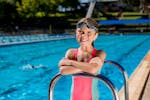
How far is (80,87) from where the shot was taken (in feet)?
7.89

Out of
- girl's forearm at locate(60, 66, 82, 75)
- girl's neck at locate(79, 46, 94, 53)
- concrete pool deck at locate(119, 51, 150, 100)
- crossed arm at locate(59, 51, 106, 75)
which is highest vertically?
girl's neck at locate(79, 46, 94, 53)

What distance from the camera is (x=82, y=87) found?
2404 mm

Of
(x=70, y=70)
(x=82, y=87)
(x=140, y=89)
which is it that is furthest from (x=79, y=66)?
(x=140, y=89)

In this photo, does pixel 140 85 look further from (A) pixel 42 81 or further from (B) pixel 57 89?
(A) pixel 42 81

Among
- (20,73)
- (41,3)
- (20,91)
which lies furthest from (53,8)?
(20,91)

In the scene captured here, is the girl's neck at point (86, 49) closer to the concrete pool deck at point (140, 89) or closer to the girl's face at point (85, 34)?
the girl's face at point (85, 34)

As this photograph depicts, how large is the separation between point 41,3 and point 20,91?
31817 mm

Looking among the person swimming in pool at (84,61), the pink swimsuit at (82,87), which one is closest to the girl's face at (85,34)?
the person swimming in pool at (84,61)

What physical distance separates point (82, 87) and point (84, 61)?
19 centimetres

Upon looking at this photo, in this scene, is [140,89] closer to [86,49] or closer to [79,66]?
[86,49]

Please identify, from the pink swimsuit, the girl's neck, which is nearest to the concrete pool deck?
the pink swimsuit

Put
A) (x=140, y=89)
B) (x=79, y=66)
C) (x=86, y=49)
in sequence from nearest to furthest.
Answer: (x=79, y=66), (x=86, y=49), (x=140, y=89)

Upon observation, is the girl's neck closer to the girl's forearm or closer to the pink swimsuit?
the pink swimsuit

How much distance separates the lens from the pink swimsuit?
2.39 metres
